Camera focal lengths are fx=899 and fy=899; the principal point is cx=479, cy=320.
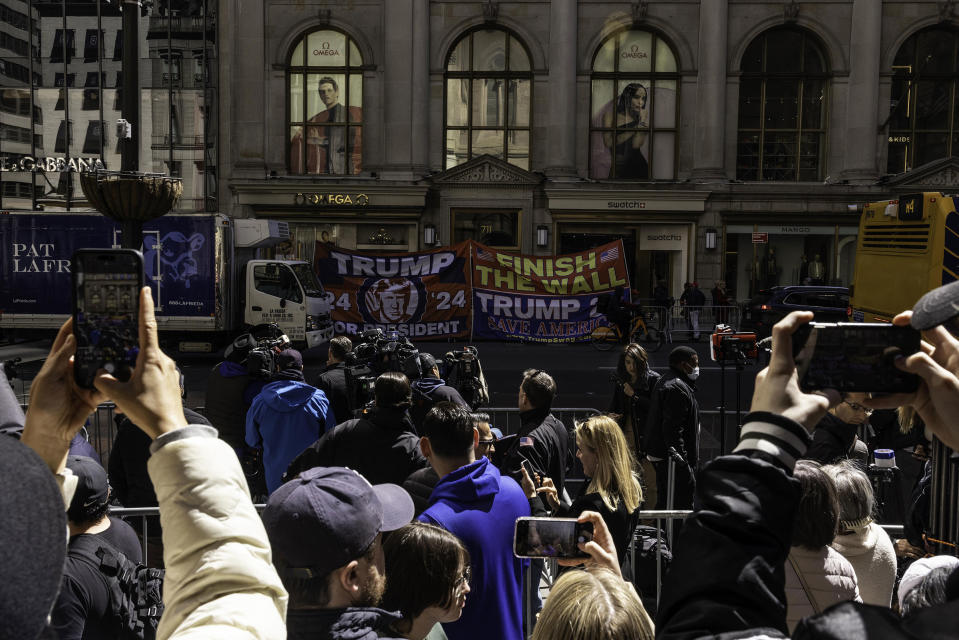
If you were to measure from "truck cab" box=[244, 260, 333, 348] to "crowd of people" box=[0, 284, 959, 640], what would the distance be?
54.2 ft

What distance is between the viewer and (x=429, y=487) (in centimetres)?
496

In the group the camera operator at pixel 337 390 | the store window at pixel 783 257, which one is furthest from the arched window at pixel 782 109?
the camera operator at pixel 337 390

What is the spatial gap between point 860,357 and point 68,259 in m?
22.4

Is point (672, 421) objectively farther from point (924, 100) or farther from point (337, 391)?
point (924, 100)

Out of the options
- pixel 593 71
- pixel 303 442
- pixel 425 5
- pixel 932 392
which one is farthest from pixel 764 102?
pixel 932 392

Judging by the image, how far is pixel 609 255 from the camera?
74.5 feet

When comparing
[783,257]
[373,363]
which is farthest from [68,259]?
[783,257]

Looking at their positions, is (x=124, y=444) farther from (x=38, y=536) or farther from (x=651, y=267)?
(x=651, y=267)

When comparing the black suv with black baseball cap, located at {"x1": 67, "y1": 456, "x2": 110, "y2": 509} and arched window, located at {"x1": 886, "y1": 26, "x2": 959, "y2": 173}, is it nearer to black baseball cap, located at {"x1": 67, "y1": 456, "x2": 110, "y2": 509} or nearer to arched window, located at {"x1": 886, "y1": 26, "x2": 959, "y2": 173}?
arched window, located at {"x1": 886, "y1": 26, "x2": 959, "y2": 173}

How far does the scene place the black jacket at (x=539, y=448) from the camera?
6.16 meters

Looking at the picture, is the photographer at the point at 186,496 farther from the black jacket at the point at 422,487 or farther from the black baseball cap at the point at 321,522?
the black jacket at the point at 422,487

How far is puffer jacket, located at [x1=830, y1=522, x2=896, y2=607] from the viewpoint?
4227 mm

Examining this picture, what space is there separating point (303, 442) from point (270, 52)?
89.8 feet

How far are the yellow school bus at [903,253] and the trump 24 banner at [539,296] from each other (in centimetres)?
665
